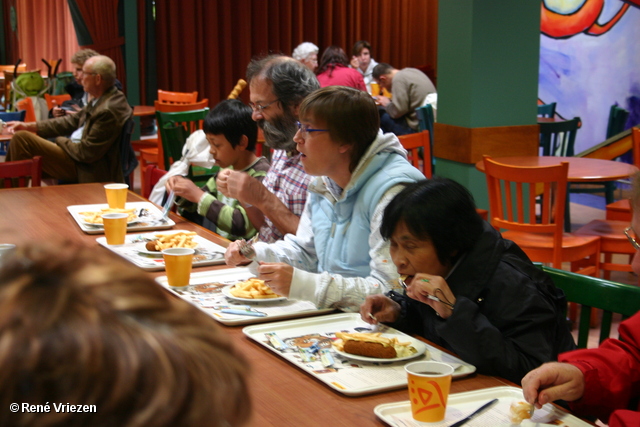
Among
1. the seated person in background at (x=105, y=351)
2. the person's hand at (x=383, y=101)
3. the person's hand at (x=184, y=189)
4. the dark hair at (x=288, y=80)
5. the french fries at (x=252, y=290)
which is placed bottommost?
the french fries at (x=252, y=290)

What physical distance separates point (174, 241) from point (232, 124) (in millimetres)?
844

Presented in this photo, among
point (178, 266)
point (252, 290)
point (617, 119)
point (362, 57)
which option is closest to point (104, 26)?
point (362, 57)

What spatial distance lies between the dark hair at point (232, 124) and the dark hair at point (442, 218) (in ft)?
4.77

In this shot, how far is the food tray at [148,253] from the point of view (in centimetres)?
197

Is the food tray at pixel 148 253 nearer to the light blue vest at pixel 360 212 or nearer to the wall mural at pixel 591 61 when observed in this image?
the light blue vest at pixel 360 212

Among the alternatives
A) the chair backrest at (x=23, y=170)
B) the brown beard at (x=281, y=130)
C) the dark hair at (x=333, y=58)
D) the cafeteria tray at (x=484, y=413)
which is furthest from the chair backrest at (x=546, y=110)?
the cafeteria tray at (x=484, y=413)

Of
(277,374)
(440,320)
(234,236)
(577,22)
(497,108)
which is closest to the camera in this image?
(277,374)

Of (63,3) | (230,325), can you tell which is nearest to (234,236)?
(230,325)

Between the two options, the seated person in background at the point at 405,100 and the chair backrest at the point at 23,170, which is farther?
the seated person in background at the point at 405,100

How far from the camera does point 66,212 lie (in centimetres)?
269

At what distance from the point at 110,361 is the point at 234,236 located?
92.0 inches

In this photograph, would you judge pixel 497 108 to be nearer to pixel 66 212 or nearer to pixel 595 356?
pixel 66 212

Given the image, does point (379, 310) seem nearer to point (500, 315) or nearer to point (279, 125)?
point (500, 315)

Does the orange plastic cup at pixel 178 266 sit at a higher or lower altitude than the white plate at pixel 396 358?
higher
